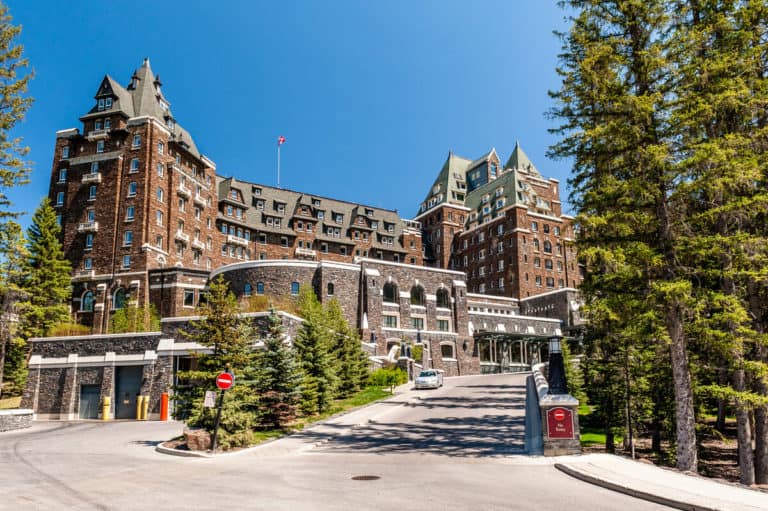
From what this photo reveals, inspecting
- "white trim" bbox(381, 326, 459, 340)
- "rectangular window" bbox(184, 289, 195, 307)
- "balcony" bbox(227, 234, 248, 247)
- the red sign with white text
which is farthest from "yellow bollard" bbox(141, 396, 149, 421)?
"balcony" bbox(227, 234, 248, 247)

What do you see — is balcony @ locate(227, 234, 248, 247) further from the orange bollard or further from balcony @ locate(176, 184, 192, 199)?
the orange bollard

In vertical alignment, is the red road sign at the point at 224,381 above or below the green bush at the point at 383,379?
above

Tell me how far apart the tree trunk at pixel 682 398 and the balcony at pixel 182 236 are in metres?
49.1

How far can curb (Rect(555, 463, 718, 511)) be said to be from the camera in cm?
837

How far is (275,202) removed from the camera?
7200 centimetres

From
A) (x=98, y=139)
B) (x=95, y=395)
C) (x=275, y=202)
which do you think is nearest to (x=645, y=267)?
(x=95, y=395)

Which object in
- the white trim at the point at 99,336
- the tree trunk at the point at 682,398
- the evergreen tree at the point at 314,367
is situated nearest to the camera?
the tree trunk at the point at 682,398

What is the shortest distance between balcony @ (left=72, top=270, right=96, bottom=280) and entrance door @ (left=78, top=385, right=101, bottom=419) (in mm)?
22135

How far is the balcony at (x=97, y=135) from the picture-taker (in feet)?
177

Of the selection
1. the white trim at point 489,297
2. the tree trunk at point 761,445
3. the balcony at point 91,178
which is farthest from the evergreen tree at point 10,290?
the white trim at point 489,297

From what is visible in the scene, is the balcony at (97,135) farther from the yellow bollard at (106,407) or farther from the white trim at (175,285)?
the yellow bollard at (106,407)

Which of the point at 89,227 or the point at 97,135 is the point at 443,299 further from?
the point at 97,135

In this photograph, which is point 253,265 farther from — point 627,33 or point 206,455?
point 627,33

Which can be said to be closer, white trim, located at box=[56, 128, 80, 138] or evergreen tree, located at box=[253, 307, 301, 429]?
evergreen tree, located at box=[253, 307, 301, 429]
